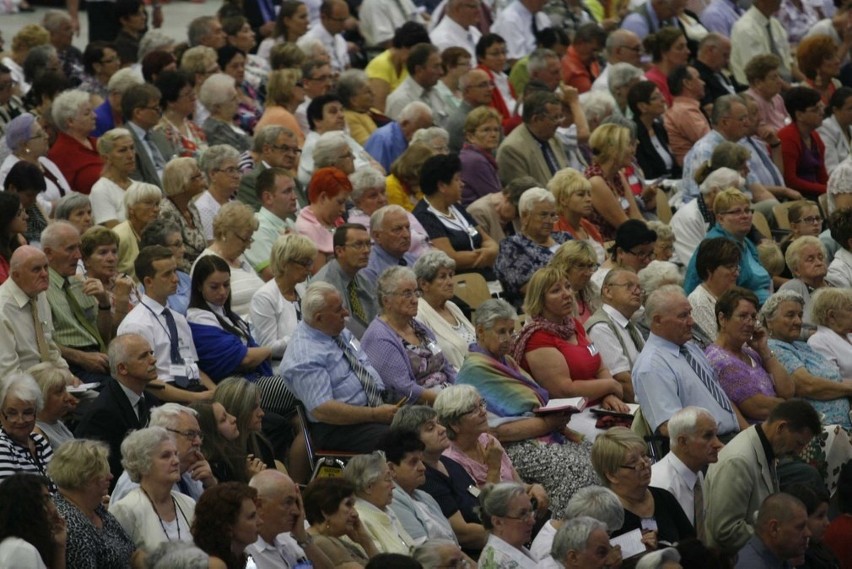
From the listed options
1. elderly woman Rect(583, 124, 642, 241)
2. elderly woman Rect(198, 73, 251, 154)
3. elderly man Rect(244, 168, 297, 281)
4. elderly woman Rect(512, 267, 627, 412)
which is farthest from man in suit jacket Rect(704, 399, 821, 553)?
elderly woman Rect(198, 73, 251, 154)

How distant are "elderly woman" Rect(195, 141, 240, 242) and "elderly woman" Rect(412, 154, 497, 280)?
1085 millimetres

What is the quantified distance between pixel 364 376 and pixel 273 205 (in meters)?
2.02

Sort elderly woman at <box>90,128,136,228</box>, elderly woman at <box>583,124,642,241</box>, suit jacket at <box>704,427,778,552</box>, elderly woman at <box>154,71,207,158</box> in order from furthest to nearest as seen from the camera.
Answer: elderly woman at <box>154,71,207,158</box>, elderly woman at <box>583,124,642,241</box>, elderly woman at <box>90,128,136,228</box>, suit jacket at <box>704,427,778,552</box>

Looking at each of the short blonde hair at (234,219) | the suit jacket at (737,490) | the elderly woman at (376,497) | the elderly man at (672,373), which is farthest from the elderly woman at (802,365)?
the elderly woman at (376,497)

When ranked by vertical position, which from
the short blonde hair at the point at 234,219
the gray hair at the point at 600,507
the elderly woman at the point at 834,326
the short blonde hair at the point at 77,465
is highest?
the short blonde hair at the point at 77,465

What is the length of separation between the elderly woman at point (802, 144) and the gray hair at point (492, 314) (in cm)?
497

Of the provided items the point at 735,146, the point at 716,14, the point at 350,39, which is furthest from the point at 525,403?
the point at 716,14

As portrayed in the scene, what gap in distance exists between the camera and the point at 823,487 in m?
8.63

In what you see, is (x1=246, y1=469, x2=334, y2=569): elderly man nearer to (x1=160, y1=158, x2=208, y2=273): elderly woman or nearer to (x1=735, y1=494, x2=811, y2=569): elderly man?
(x1=735, y1=494, x2=811, y2=569): elderly man

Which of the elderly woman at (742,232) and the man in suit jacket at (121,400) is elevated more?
the man in suit jacket at (121,400)

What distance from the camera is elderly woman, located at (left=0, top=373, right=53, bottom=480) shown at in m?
7.41

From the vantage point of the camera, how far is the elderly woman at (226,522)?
269 inches

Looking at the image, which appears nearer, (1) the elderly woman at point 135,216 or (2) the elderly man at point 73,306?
(2) the elderly man at point 73,306

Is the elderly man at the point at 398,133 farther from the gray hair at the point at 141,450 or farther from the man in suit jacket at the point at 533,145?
the gray hair at the point at 141,450
